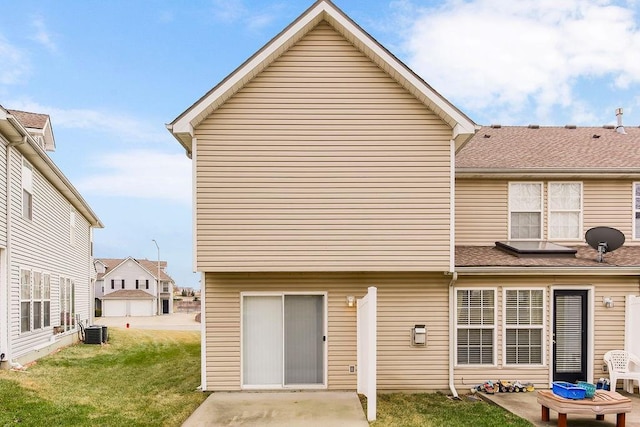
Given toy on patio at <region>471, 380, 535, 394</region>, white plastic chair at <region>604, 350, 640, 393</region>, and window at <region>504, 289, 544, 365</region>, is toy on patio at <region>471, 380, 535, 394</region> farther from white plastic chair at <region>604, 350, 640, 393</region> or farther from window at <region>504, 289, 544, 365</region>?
white plastic chair at <region>604, 350, 640, 393</region>

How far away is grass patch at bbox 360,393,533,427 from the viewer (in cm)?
788

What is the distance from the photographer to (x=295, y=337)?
10.0 m

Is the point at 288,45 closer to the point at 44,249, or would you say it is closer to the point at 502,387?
the point at 502,387

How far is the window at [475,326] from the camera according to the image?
10.2 m

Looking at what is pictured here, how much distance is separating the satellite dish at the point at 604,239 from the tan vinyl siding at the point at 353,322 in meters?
3.37

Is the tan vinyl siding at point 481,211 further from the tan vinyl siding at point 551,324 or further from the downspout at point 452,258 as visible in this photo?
the downspout at point 452,258

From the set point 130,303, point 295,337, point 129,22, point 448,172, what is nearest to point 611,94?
point 448,172

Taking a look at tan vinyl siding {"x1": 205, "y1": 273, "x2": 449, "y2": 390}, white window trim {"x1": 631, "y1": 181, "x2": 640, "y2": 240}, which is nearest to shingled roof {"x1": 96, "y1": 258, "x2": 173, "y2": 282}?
tan vinyl siding {"x1": 205, "y1": 273, "x2": 449, "y2": 390}

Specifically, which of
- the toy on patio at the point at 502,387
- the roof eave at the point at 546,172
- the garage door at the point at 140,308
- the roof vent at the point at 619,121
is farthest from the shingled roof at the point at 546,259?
the garage door at the point at 140,308

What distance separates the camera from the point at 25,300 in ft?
41.9

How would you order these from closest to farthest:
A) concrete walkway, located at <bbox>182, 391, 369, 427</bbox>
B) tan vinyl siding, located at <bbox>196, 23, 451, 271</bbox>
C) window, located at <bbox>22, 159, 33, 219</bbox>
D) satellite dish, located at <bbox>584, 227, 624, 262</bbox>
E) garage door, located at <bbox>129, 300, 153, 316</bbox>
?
concrete walkway, located at <bbox>182, 391, 369, 427</bbox> → tan vinyl siding, located at <bbox>196, 23, 451, 271</bbox> → satellite dish, located at <bbox>584, 227, 624, 262</bbox> → window, located at <bbox>22, 159, 33, 219</bbox> → garage door, located at <bbox>129, 300, 153, 316</bbox>

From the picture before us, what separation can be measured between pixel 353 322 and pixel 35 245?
9.31 meters

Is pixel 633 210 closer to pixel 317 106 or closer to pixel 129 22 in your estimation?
pixel 317 106

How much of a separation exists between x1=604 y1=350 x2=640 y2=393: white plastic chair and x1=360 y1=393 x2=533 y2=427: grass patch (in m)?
2.48
